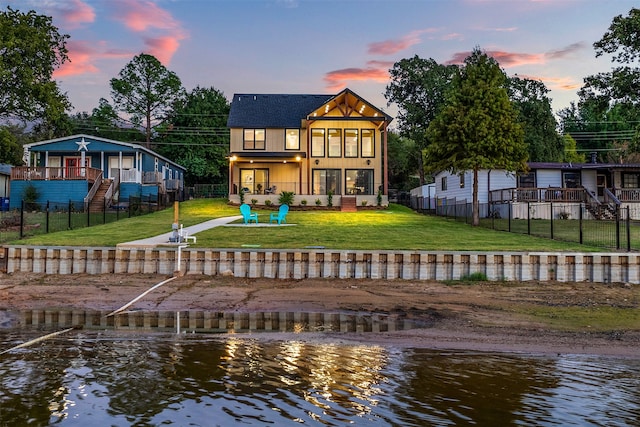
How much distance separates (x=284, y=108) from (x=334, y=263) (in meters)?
29.1

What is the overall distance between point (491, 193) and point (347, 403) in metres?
30.7

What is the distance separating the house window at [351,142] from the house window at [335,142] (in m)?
0.46

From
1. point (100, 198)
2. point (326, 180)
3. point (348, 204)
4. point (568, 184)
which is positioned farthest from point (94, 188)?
point (568, 184)

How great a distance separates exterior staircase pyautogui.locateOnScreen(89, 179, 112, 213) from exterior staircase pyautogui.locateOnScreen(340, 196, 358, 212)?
1559 centimetres

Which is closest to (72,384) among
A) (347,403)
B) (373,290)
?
(347,403)

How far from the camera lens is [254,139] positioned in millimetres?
38719

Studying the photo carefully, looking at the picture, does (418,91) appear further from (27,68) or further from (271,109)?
(27,68)

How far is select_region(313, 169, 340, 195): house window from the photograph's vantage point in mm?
37938

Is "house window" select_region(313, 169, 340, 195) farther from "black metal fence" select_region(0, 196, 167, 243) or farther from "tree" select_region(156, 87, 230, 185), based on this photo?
"tree" select_region(156, 87, 230, 185)

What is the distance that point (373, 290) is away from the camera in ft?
41.0

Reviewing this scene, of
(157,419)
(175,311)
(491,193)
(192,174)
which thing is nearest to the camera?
(157,419)

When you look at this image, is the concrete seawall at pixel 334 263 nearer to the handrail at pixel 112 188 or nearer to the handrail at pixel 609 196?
the handrail at pixel 112 188

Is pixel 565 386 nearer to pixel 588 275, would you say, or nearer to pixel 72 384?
pixel 72 384

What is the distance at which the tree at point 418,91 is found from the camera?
50531mm
